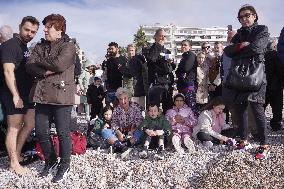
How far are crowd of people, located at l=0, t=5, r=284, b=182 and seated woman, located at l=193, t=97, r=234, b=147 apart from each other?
16 mm

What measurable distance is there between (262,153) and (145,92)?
Result: 2581 mm

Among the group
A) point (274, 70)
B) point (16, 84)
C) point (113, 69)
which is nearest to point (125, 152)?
point (16, 84)

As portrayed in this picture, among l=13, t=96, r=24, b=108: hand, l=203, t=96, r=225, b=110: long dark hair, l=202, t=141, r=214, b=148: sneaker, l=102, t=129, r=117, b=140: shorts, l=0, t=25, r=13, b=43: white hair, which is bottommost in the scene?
l=202, t=141, r=214, b=148: sneaker

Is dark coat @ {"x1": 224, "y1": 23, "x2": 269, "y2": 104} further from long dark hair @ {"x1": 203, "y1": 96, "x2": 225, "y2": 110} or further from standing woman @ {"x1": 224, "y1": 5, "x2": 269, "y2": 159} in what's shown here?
long dark hair @ {"x1": 203, "y1": 96, "x2": 225, "y2": 110}

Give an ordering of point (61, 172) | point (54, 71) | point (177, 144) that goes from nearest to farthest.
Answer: point (54, 71), point (61, 172), point (177, 144)

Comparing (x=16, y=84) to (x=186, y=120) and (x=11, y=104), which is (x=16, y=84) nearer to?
(x=11, y=104)

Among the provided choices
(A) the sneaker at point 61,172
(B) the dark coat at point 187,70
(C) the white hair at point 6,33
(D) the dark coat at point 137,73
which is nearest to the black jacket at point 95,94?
(D) the dark coat at point 137,73

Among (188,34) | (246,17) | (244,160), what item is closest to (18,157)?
(244,160)

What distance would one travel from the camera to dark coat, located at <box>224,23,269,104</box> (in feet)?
15.1

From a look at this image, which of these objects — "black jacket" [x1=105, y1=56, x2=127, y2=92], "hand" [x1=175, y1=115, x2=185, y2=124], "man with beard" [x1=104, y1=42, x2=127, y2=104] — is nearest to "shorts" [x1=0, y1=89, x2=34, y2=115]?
"hand" [x1=175, y1=115, x2=185, y2=124]

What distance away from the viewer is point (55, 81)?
4.17 meters

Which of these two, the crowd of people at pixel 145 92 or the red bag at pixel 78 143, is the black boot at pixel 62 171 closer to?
the crowd of people at pixel 145 92

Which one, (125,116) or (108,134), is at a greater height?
(125,116)

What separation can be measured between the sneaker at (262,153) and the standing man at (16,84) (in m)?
2.85
